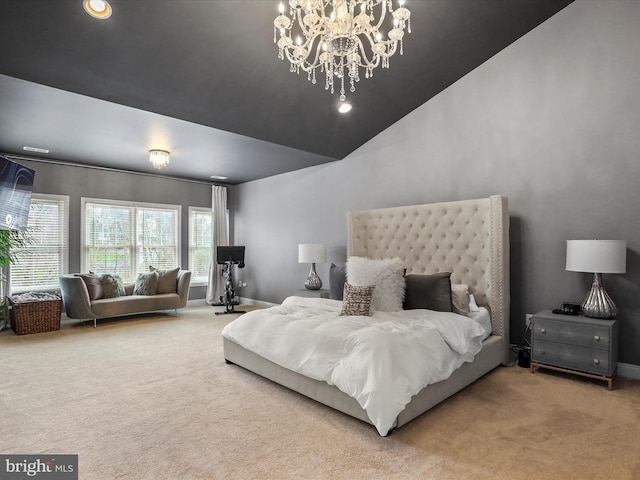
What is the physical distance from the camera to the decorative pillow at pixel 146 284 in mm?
6352

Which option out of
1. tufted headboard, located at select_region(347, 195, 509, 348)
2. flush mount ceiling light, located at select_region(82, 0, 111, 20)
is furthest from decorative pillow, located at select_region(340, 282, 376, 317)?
flush mount ceiling light, located at select_region(82, 0, 111, 20)

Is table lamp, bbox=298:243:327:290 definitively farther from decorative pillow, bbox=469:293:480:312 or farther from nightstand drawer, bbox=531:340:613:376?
nightstand drawer, bbox=531:340:613:376

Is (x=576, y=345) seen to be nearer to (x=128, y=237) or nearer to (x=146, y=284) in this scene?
(x=146, y=284)

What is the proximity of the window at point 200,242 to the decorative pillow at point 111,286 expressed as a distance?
1.57 meters

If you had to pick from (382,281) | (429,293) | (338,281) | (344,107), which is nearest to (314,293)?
(338,281)

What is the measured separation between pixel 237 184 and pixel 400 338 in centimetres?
623

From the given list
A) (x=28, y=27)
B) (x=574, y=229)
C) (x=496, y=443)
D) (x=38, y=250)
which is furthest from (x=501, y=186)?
(x=38, y=250)

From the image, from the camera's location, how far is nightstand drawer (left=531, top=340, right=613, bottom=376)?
122 inches

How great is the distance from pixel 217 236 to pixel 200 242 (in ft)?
1.29

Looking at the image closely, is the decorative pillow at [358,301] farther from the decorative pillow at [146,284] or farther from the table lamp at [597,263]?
the decorative pillow at [146,284]

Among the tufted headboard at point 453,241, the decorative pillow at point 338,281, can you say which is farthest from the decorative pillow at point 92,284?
the tufted headboard at point 453,241

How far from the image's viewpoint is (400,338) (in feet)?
8.63

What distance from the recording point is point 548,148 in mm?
3799

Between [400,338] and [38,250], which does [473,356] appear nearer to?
[400,338]
